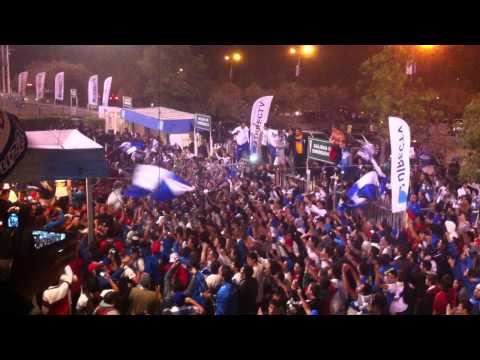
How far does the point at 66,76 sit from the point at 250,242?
8.17 ft

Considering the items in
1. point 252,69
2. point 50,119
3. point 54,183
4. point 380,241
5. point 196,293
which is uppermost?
point 252,69

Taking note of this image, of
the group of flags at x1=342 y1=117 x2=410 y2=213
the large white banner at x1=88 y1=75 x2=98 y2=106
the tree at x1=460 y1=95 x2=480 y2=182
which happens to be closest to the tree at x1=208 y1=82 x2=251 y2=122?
the large white banner at x1=88 y1=75 x2=98 y2=106

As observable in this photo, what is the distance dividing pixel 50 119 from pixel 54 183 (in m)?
0.65

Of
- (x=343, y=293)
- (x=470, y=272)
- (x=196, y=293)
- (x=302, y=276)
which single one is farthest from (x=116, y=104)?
(x=470, y=272)

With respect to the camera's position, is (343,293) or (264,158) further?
(264,158)

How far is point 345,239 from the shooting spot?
20.1ft

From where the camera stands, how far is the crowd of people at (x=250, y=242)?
5.91 m

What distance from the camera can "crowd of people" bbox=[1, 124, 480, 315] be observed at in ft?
19.4

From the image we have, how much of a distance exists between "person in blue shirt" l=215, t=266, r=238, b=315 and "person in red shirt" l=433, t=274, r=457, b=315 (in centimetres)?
191

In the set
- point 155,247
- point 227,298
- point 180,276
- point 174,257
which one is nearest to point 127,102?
point 155,247

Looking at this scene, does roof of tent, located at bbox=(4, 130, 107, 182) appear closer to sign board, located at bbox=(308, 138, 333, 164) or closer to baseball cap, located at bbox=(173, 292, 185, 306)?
baseball cap, located at bbox=(173, 292, 185, 306)

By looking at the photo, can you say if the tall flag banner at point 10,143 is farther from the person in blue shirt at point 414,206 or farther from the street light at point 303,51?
the person in blue shirt at point 414,206

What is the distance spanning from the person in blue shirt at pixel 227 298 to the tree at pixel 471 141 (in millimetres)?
2649
